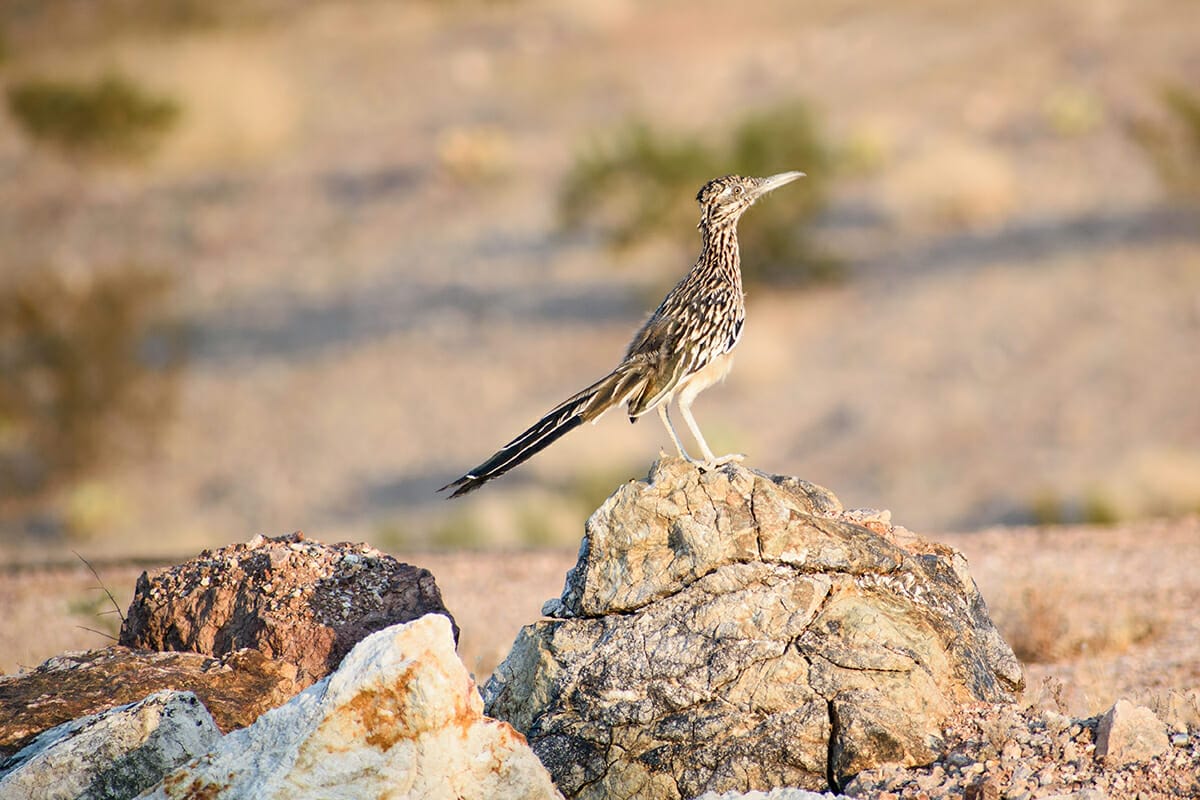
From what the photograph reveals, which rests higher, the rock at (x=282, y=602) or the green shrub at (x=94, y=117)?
the green shrub at (x=94, y=117)

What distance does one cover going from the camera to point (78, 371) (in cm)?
2394

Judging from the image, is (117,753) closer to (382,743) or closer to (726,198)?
(382,743)

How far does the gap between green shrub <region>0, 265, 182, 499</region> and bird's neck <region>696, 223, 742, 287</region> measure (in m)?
17.8

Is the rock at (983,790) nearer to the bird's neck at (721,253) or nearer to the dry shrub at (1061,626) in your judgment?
the bird's neck at (721,253)

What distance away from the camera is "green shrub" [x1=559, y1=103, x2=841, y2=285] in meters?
23.8

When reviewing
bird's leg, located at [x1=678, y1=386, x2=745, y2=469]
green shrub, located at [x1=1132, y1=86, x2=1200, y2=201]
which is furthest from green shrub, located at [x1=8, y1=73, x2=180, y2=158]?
bird's leg, located at [x1=678, y1=386, x2=745, y2=469]

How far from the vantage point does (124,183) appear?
96.3ft

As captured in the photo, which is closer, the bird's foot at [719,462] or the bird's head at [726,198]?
the bird's foot at [719,462]

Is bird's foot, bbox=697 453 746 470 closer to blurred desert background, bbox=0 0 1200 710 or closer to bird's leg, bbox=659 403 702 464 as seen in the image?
bird's leg, bbox=659 403 702 464

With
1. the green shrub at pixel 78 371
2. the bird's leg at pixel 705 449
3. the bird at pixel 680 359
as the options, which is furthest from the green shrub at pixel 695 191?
the bird's leg at pixel 705 449

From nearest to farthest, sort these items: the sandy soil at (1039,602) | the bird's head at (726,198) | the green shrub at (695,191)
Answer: the bird's head at (726,198) < the sandy soil at (1039,602) < the green shrub at (695,191)

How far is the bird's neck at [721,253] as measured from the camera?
6629 millimetres

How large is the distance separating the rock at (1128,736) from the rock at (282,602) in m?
2.90

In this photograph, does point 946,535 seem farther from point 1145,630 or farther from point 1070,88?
point 1070,88
